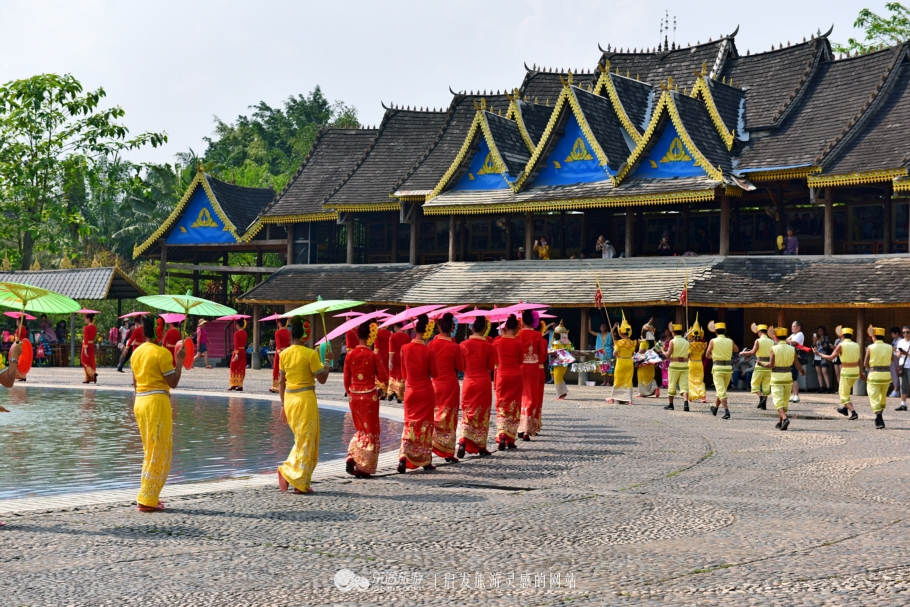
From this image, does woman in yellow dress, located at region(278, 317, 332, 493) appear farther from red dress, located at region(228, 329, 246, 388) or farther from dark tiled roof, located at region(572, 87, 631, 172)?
dark tiled roof, located at region(572, 87, 631, 172)

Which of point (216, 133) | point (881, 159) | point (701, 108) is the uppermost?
point (216, 133)

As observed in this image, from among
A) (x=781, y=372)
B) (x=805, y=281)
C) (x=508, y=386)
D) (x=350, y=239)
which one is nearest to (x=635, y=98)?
(x=805, y=281)

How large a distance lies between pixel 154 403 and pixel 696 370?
13.8m

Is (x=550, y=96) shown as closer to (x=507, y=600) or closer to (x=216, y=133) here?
(x=507, y=600)

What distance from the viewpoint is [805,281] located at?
2773 centimetres

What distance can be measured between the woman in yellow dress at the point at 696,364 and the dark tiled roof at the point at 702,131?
9.87m

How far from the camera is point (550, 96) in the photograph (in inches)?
1524

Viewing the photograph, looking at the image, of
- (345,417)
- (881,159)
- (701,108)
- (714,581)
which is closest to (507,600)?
(714,581)

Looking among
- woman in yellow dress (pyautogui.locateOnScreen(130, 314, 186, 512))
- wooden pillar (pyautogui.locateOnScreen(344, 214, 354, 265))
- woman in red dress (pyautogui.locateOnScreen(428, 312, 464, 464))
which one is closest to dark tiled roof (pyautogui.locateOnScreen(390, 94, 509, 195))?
wooden pillar (pyautogui.locateOnScreen(344, 214, 354, 265))

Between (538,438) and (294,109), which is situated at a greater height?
(294,109)

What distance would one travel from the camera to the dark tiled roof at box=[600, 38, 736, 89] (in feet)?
117

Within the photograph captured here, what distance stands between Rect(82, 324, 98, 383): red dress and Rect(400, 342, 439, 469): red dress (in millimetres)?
17722

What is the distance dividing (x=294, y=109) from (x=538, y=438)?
207ft

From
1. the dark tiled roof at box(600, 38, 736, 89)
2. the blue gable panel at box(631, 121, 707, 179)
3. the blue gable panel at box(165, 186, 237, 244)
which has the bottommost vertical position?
the blue gable panel at box(165, 186, 237, 244)
